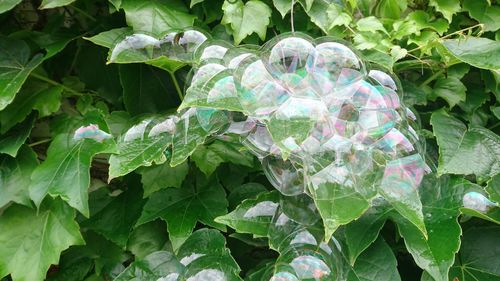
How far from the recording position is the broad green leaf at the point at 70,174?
3.16ft

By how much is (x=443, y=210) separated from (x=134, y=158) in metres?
0.50

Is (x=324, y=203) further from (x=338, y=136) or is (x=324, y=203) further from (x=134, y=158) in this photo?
(x=134, y=158)

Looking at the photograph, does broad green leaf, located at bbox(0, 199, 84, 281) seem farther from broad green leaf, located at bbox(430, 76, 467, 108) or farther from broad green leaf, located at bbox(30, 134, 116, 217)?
broad green leaf, located at bbox(430, 76, 467, 108)

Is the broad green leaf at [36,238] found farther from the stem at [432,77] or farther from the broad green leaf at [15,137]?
the stem at [432,77]

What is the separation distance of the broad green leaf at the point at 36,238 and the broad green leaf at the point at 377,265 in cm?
53

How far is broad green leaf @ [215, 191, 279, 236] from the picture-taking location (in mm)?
912

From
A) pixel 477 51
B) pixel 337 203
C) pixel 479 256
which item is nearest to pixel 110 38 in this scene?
pixel 337 203

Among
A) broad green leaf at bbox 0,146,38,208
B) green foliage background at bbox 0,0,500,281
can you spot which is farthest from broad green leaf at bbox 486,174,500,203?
broad green leaf at bbox 0,146,38,208

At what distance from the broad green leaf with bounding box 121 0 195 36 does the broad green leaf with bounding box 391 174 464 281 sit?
0.55 metres

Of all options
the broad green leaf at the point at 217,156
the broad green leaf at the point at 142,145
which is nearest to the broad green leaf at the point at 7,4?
the broad green leaf at the point at 142,145

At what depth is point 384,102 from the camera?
34.1 inches

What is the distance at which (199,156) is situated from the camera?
105cm

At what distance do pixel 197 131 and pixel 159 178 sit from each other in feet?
0.62

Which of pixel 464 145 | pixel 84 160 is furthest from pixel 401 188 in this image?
pixel 84 160
